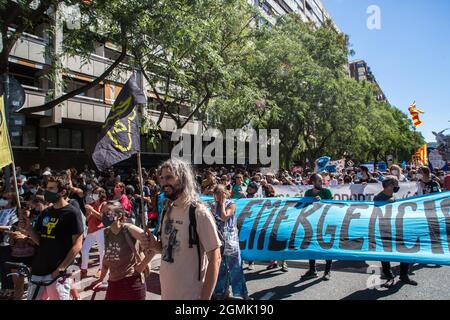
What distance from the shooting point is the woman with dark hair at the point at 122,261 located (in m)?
3.77

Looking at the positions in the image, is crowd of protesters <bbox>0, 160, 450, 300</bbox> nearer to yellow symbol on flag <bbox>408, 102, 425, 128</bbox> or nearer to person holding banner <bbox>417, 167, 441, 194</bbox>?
person holding banner <bbox>417, 167, 441, 194</bbox>

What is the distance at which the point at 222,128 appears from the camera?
23.0m

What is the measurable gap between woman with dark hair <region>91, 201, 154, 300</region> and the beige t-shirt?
2.89ft

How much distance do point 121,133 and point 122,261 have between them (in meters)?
1.56

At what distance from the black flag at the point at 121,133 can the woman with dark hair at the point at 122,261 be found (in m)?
0.69

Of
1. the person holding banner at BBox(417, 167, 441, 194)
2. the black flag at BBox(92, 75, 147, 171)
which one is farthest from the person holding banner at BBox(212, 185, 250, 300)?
the person holding banner at BBox(417, 167, 441, 194)

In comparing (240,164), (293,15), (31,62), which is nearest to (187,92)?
(31,62)

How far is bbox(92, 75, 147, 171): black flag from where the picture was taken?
4.45 m

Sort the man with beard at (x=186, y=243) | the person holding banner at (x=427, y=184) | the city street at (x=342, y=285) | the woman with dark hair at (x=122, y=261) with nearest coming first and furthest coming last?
the man with beard at (x=186, y=243) < the woman with dark hair at (x=122, y=261) < the city street at (x=342, y=285) < the person holding banner at (x=427, y=184)

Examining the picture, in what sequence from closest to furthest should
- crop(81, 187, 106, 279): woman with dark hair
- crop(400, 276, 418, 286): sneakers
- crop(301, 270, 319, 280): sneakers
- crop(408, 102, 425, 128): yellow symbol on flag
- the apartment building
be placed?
crop(400, 276, 418, 286): sneakers
crop(301, 270, 319, 280): sneakers
crop(81, 187, 106, 279): woman with dark hair
the apartment building
crop(408, 102, 425, 128): yellow symbol on flag

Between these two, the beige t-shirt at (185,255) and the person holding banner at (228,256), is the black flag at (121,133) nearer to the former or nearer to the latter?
the person holding banner at (228,256)

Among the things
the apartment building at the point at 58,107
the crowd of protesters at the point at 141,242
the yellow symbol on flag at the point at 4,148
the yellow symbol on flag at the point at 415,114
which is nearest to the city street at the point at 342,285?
the crowd of protesters at the point at 141,242

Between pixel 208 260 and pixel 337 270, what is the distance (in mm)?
4759
